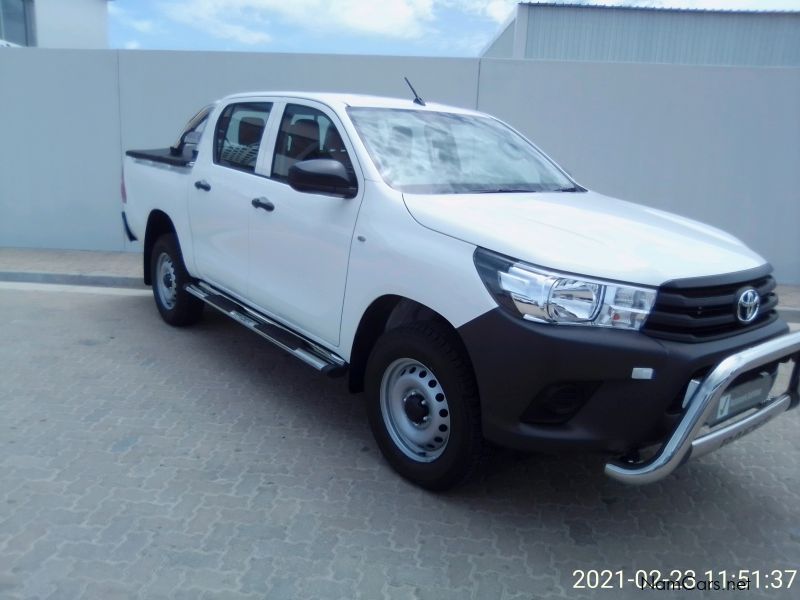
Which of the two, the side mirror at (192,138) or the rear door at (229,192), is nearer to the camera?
the rear door at (229,192)

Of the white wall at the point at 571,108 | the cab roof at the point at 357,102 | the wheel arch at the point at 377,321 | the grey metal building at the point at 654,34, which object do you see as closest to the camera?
the wheel arch at the point at 377,321

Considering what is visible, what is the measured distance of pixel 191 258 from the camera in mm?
5672

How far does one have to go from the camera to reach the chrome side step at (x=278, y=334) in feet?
13.4

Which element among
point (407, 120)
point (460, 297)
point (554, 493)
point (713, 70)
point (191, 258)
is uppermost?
point (713, 70)

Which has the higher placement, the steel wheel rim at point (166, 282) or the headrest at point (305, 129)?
the headrest at point (305, 129)

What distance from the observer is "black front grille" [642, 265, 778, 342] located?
2.96 meters

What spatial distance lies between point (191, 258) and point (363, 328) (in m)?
2.36

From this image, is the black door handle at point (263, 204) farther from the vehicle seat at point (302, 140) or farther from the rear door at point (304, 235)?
the vehicle seat at point (302, 140)

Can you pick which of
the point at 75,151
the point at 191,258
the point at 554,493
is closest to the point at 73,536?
the point at 554,493

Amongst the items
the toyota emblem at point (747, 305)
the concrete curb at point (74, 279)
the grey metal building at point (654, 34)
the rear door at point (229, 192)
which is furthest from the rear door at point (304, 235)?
the grey metal building at point (654, 34)

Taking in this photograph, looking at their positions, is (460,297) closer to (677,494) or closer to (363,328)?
(363,328)

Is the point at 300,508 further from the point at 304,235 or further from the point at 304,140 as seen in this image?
the point at 304,140

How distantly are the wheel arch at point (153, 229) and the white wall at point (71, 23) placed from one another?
1979cm

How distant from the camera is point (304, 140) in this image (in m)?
4.59
